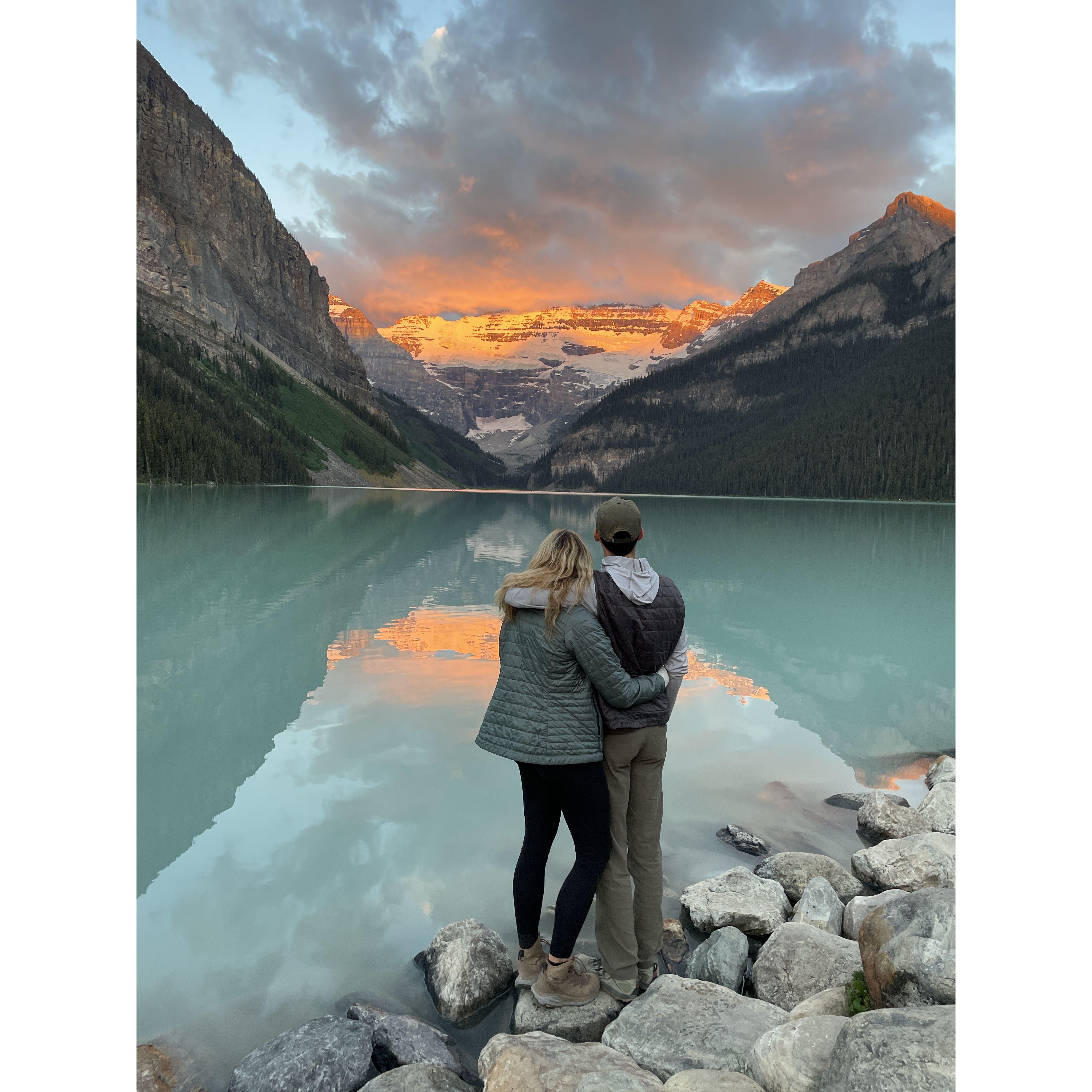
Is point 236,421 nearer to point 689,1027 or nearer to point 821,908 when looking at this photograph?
point 821,908

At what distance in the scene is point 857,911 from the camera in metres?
4.66

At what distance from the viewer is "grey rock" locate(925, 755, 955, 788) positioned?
7180 millimetres

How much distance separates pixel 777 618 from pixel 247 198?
177481 mm

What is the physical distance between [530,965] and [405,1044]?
0.82 m

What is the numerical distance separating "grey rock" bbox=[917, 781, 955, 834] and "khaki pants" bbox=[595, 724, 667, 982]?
10.9ft

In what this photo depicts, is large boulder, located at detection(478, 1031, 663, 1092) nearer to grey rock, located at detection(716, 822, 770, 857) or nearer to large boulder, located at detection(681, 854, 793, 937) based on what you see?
large boulder, located at detection(681, 854, 793, 937)

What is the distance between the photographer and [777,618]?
639 inches

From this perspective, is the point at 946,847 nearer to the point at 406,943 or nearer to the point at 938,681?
the point at 406,943

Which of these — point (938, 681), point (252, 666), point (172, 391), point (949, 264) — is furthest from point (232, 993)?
point (949, 264)

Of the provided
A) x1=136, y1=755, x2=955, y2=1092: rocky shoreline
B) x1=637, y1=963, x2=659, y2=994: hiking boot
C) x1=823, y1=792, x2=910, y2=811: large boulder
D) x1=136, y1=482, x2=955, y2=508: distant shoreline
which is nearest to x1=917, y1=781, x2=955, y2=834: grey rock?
x1=823, y1=792, x2=910, y2=811: large boulder

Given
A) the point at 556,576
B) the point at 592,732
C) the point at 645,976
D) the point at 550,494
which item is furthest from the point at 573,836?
the point at 550,494
